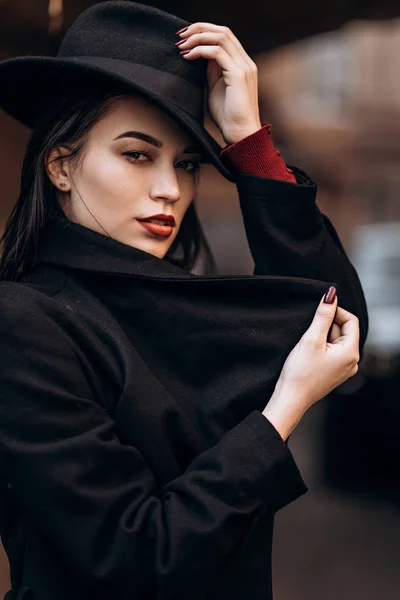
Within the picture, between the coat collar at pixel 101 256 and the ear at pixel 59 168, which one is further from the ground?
the ear at pixel 59 168

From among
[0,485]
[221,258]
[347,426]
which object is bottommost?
[221,258]

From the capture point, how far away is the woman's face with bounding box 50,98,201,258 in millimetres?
1657

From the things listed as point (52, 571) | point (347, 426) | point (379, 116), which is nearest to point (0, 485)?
point (52, 571)

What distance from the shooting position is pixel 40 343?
1.50m

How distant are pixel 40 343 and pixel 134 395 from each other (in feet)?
0.61

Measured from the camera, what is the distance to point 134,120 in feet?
5.47

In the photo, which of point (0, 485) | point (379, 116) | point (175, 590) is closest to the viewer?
point (175, 590)

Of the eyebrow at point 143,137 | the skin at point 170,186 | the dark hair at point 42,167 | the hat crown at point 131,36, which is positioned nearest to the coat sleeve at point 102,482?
the skin at point 170,186

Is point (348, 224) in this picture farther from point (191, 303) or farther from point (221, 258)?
point (191, 303)

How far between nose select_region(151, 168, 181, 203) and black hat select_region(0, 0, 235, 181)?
0.09 meters

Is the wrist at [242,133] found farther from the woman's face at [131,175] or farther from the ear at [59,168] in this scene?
the ear at [59,168]

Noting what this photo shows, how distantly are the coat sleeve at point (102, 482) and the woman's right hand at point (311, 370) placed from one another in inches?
3.0

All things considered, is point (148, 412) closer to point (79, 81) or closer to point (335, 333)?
point (335, 333)

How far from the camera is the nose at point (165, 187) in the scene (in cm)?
167
